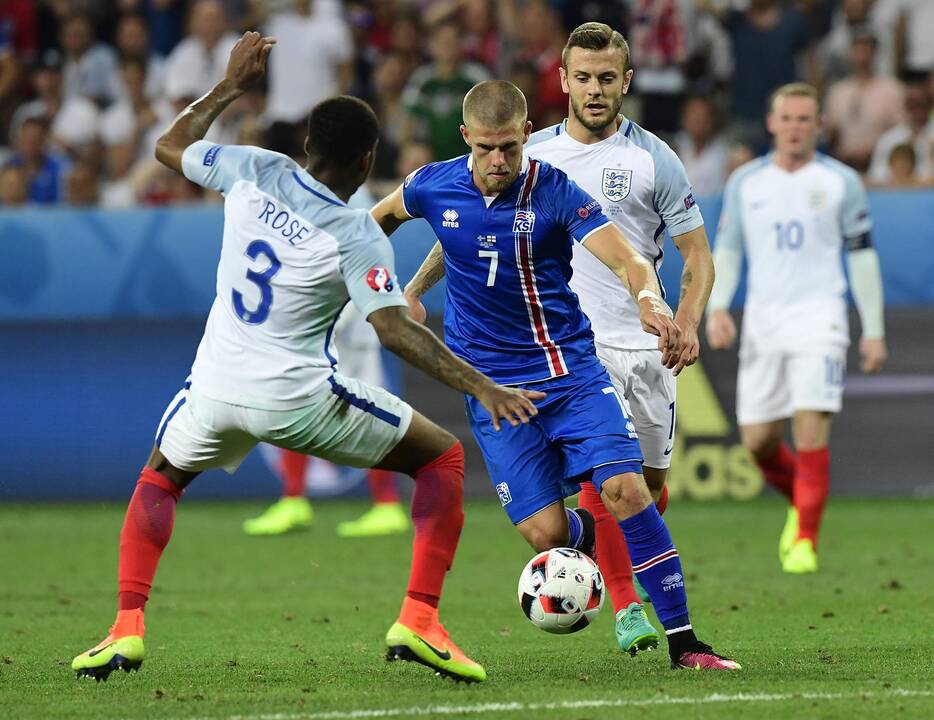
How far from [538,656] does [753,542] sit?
4.56m

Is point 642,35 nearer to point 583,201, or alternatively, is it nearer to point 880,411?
point 880,411

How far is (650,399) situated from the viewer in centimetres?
729

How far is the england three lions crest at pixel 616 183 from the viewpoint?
7074mm

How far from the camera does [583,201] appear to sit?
20.5ft

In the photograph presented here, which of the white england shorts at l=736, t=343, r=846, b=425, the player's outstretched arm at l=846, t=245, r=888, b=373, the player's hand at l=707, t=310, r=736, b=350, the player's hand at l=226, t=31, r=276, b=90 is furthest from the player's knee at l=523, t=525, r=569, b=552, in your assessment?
the player's outstretched arm at l=846, t=245, r=888, b=373

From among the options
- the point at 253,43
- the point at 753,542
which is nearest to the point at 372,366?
the point at 753,542

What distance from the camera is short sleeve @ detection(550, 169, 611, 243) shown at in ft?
20.3

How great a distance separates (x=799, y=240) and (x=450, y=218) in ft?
13.4

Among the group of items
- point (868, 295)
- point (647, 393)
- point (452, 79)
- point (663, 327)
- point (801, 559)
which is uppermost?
point (452, 79)

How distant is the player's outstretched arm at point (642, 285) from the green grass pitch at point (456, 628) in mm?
1217

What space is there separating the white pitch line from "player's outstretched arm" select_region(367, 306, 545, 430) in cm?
96

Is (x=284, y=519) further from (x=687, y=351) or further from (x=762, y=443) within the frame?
(x=687, y=351)

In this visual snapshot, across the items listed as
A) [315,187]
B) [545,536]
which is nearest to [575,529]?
[545,536]

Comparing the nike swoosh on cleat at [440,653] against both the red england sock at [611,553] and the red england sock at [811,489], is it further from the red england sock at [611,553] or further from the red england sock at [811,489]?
the red england sock at [811,489]
